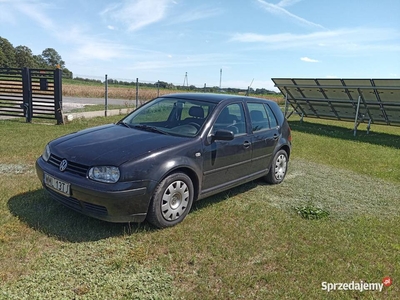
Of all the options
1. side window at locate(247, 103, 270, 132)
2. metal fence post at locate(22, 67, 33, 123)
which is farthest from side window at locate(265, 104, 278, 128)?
metal fence post at locate(22, 67, 33, 123)

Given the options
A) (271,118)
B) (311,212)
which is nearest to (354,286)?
(311,212)

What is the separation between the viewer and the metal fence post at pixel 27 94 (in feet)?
35.5

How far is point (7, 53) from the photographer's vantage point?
74188 mm

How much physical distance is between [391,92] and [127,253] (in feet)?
40.8

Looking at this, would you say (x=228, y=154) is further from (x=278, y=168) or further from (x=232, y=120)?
(x=278, y=168)

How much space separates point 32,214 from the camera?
3646 mm

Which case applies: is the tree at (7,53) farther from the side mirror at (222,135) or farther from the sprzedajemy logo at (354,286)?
the sprzedajemy logo at (354,286)

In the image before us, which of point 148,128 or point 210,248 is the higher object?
point 148,128

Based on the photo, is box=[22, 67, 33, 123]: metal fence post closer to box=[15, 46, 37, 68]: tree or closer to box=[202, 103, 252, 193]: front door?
box=[202, 103, 252, 193]: front door

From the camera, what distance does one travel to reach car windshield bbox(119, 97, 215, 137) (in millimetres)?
4074

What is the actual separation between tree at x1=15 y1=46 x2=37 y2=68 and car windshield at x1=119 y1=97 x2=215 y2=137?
7746cm

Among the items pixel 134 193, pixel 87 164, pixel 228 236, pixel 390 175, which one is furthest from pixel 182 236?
pixel 390 175

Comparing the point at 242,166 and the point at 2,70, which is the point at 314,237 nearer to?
the point at 242,166

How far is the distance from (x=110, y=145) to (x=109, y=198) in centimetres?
70
